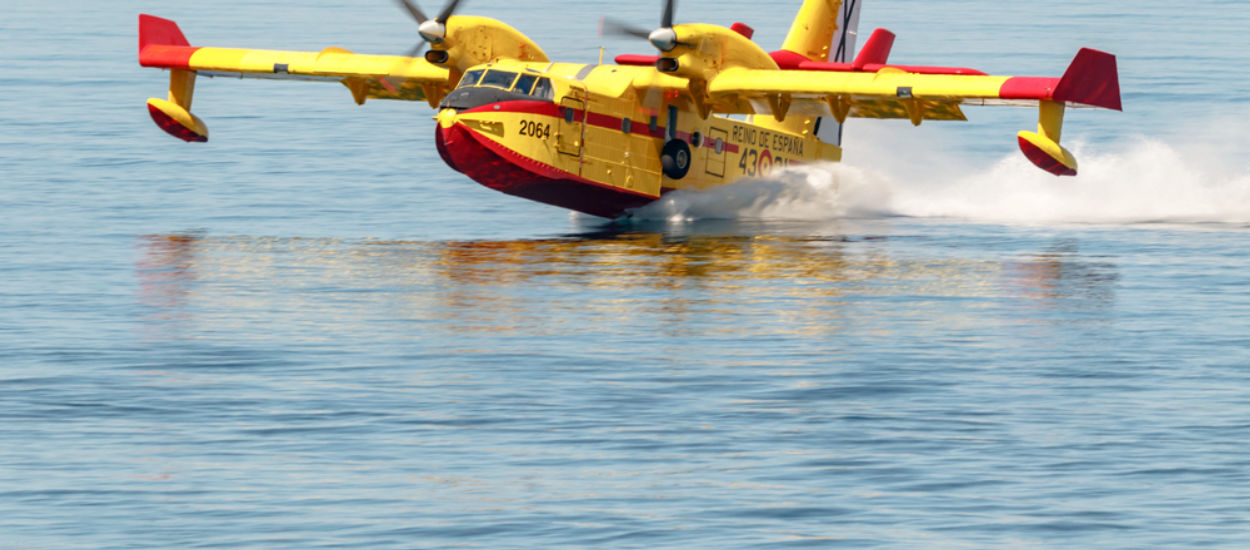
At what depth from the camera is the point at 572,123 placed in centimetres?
2942

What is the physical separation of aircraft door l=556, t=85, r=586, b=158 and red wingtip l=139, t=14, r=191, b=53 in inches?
436

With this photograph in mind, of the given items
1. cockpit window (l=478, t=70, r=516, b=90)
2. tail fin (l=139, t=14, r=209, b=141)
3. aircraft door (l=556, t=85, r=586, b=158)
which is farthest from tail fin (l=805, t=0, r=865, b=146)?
tail fin (l=139, t=14, r=209, b=141)

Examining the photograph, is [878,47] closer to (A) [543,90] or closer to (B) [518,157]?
(A) [543,90]

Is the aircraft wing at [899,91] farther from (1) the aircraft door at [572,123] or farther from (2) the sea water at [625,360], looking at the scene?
(1) the aircraft door at [572,123]

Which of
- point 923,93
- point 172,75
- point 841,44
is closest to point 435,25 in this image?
point 172,75

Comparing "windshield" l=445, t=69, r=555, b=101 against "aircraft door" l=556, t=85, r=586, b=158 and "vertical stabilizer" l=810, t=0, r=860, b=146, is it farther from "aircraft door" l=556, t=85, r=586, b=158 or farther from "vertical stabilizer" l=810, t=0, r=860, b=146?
"vertical stabilizer" l=810, t=0, r=860, b=146

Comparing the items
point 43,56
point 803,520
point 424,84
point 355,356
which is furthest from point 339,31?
point 803,520

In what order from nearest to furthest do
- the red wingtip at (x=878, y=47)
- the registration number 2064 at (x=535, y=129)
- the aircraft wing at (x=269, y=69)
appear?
1. the registration number 2064 at (x=535, y=129)
2. the aircraft wing at (x=269, y=69)
3. the red wingtip at (x=878, y=47)

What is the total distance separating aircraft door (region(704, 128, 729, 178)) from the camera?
3212cm

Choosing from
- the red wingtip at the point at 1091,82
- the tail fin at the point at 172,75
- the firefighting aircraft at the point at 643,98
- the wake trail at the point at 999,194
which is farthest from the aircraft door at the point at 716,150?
the tail fin at the point at 172,75

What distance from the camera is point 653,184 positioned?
3103 centimetres

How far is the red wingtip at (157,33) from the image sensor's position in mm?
36344

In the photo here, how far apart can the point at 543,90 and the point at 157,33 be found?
11.8 m

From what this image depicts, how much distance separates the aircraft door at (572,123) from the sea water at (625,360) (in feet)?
5.49
